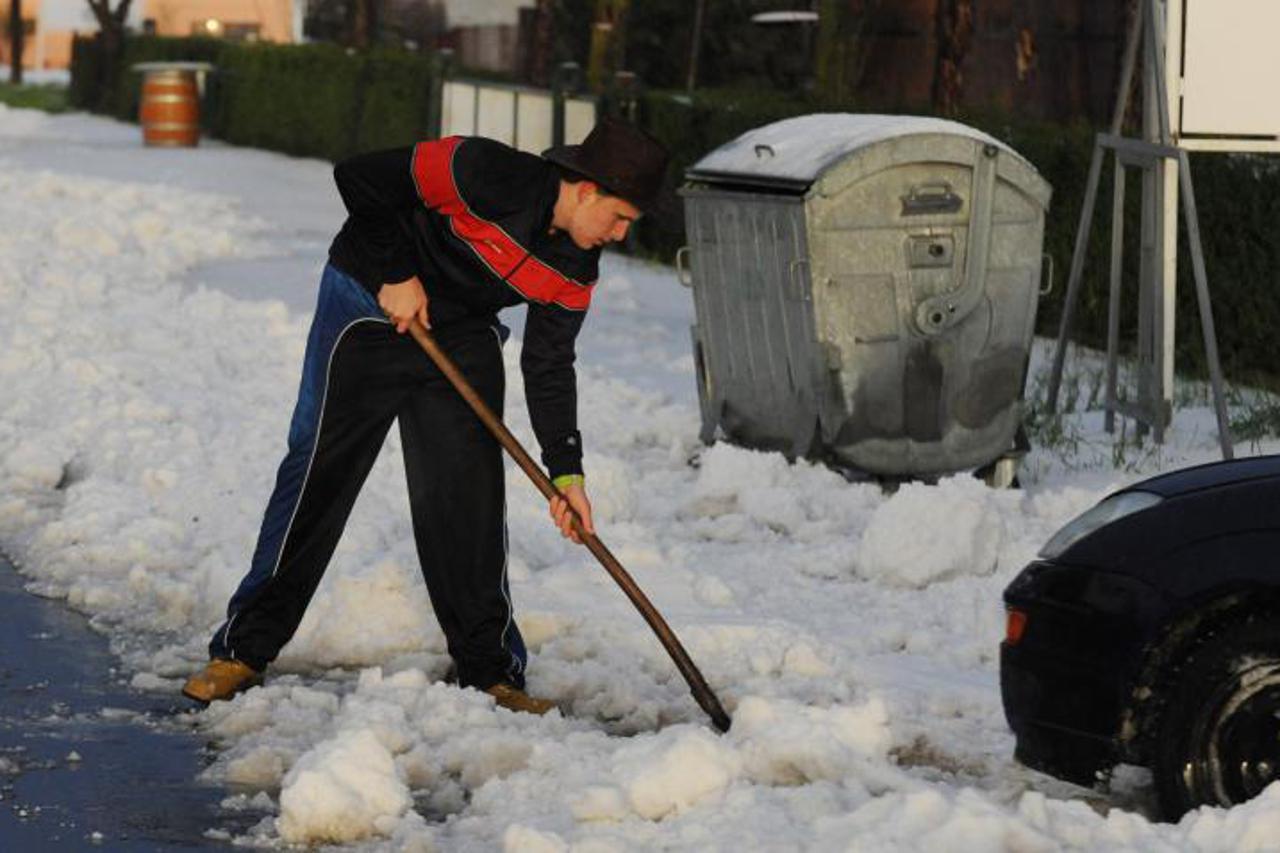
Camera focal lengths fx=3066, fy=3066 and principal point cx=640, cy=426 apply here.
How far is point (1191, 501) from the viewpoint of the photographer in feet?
20.8

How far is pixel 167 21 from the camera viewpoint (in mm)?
69125

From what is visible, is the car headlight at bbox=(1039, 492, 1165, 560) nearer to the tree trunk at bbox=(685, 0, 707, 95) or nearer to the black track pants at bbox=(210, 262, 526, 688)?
the black track pants at bbox=(210, 262, 526, 688)

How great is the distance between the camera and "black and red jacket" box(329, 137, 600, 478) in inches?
290

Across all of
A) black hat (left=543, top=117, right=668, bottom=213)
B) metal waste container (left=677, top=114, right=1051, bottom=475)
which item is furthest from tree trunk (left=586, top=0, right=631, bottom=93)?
black hat (left=543, top=117, right=668, bottom=213)

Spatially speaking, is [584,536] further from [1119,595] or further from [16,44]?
[16,44]

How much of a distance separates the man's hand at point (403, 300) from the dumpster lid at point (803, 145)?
3929mm

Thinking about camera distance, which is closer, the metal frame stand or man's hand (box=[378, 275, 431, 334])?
man's hand (box=[378, 275, 431, 334])

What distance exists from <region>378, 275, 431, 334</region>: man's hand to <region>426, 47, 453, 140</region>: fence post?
22.3m

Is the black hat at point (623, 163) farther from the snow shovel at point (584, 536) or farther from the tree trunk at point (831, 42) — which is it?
the tree trunk at point (831, 42)

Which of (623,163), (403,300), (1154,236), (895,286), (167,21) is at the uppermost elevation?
(623,163)

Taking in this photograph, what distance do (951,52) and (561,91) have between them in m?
3.18

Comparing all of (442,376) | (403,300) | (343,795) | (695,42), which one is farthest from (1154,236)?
(695,42)

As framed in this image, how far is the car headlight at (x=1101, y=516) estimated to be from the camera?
6.45 m

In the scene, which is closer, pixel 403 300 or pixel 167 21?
pixel 403 300
